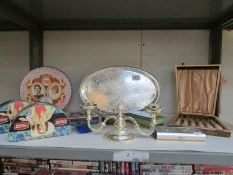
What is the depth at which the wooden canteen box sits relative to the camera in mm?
810

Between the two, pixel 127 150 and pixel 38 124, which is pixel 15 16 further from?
pixel 127 150

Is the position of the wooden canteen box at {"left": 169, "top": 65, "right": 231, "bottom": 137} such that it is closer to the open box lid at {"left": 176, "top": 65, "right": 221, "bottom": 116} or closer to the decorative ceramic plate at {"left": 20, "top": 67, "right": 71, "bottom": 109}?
the open box lid at {"left": 176, "top": 65, "right": 221, "bottom": 116}

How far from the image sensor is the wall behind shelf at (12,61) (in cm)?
100

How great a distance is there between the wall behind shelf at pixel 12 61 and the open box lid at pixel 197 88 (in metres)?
0.63

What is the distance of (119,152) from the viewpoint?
573 millimetres

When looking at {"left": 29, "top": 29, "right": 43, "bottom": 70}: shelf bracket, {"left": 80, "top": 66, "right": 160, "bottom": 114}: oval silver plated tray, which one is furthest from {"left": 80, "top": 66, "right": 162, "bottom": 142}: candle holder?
{"left": 29, "top": 29, "right": 43, "bottom": 70}: shelf bracket

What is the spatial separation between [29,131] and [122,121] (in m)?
0.26

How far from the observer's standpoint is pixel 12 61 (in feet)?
3.32

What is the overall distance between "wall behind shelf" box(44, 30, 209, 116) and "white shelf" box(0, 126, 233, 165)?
368 mm

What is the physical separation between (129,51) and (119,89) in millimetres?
197

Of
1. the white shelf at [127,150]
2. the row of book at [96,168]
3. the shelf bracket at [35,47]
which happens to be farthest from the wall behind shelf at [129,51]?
the white shelf at [127,150]

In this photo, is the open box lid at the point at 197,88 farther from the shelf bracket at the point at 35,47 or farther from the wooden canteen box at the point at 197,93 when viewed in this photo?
the shelf bracket at the point at 35,47

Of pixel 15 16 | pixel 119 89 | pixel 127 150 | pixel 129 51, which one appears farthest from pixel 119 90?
pixel 15 16

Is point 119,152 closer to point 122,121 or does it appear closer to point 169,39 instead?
point 122,121
